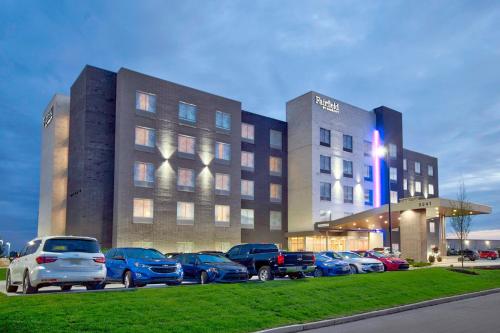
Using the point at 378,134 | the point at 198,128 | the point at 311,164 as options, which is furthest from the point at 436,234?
the point at 198,128

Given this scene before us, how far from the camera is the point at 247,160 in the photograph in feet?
178

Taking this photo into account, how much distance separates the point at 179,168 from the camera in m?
45.8

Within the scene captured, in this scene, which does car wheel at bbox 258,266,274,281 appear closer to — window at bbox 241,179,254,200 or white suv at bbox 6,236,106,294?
white suv at bbox 6,236,106,294

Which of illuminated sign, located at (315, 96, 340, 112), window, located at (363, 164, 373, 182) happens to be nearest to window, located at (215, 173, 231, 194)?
illuminated sign, located at (315, 96, 340, 112)

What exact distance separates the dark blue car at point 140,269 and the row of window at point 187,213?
80.2 ft

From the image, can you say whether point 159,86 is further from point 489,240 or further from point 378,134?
point 489,240

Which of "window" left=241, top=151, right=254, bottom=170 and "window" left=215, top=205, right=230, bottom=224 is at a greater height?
"window" left=241, top=151, right=254, bottom=170

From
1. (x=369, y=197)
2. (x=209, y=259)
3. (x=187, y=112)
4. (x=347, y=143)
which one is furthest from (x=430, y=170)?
(x=209, y=259)

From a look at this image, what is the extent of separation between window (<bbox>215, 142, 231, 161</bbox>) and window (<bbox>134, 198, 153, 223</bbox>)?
9363 mm

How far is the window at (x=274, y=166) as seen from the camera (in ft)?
188

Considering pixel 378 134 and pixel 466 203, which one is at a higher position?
pixel 378 134

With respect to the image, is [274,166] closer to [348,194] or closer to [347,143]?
[348,194]

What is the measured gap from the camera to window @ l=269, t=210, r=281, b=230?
55906 millimetres

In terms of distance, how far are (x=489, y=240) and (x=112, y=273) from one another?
103 m
